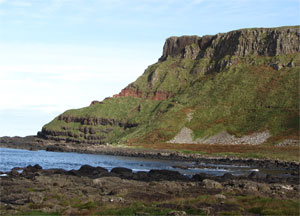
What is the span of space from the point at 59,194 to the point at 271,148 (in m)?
96.1

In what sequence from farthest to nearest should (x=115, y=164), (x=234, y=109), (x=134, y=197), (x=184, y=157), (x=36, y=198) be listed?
(x=234, y=109) → (x=184, y=157) → (x=115, y=164) → (x=134, y=197) → (x=36, y=198)

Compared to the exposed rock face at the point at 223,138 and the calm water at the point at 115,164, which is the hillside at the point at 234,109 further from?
the calm water at the point at 115,164

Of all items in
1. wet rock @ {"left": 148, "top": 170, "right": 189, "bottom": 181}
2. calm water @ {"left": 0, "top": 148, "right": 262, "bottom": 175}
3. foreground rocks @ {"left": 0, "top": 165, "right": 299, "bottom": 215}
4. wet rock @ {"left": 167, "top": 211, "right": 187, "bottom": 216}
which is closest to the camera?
wet rock @ {"left": 167, "top": 211, "right": 187, "bottom": 216}

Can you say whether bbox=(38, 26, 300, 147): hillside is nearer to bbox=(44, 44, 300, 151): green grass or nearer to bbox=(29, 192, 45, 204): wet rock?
bbox=(44, 44, 300, 151): green grass

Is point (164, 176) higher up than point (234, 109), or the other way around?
point (234, 109)

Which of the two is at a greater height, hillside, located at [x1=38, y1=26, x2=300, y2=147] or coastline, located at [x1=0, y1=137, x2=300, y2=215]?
hillside, located at [x1=38, y1=26, x2=300, y2=147]

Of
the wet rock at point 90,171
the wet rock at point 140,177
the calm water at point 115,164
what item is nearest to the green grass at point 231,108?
the calm water at point 115,164

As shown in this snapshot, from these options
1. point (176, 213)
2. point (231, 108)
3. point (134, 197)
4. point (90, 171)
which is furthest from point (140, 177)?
point (231, 108)

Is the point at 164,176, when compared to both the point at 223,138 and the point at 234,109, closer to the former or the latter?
the point at 223,138

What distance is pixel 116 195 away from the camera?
35.1 m

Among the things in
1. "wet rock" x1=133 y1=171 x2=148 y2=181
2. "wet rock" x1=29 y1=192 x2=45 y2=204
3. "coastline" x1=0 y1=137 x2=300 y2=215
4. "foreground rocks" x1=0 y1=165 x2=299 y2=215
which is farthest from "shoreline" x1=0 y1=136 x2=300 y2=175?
"wet rock" x1=29 y1=192 x2=45 y2=204

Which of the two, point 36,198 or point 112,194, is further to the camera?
point 112,194

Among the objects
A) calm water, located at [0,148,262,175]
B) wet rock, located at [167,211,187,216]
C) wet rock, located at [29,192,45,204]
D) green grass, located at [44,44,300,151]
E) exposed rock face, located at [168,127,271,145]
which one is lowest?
calm water, located at [0,148,262,175]

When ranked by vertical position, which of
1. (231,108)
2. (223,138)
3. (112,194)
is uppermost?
(231,108)
